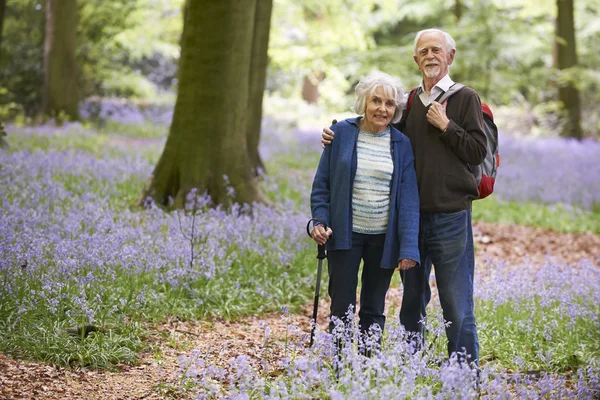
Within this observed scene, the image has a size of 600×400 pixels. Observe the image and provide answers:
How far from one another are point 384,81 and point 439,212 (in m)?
0.86

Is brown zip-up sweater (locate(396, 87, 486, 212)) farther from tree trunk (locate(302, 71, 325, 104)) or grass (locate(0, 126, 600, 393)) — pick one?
tree trunk (locate(302, 71, 325, 104))

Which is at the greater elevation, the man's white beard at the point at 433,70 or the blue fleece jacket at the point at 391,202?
the man's white beard at the point at 433,70

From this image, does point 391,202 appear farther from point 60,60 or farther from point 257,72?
point 60,60

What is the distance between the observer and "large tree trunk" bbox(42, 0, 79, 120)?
15.9m

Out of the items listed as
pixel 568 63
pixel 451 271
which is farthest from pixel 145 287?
pixel 568 63

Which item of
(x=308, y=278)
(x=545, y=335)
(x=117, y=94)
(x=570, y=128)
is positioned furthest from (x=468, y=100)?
(x=117, y=94)

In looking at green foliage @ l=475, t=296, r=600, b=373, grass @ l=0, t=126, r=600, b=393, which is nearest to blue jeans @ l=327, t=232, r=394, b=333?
grass @ l=0, t=126, r=600, b=393

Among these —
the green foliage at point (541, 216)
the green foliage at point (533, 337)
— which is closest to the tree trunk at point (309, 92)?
the green foliage at point (541, 216)

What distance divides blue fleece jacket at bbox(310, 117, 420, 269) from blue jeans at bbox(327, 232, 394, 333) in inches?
4.8

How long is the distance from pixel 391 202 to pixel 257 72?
7.18 m

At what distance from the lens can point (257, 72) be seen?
428 inches

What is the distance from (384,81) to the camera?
13.3 feet

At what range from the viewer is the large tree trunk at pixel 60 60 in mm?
15859

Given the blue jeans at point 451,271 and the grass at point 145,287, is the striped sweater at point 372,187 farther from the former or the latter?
the grass at point 145,287
